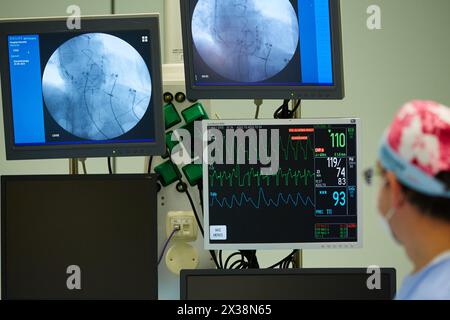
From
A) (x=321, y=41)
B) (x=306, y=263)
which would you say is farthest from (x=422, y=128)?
(x=306, y=263)

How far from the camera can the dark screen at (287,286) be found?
2.16m

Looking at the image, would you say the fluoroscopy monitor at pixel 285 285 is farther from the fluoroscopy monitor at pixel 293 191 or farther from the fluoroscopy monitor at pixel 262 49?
the fluoroscopy monitor at pixel 262 49

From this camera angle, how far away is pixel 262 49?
2.23m

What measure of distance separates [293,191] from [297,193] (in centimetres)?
1

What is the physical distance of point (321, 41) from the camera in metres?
2.24

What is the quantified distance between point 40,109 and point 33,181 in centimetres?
21

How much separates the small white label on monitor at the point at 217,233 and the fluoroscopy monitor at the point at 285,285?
13cm

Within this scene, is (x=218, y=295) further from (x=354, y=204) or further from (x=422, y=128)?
(x=422, y=128)

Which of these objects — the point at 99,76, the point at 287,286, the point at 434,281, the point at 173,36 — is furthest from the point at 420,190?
the point at 173,36

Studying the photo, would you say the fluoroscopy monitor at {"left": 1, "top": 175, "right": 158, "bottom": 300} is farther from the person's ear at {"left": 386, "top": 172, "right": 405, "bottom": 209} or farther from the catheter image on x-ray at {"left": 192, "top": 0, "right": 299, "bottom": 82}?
the person's ear at {"left": 386, "top": 172, "right": 405, "bottom": 209}

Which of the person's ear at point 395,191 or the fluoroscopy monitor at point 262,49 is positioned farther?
the fluoroscopy monitor at point 262,49

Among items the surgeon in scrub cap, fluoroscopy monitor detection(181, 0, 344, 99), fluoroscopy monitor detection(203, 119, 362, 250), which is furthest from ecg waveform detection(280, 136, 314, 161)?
the surgeon in scrub cap

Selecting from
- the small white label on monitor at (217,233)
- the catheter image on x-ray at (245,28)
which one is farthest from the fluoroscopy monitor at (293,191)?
the catheter image on x-ray at (245,28)

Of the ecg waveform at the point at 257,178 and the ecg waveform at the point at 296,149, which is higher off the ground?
the ecg waveform at the point at 296,149
